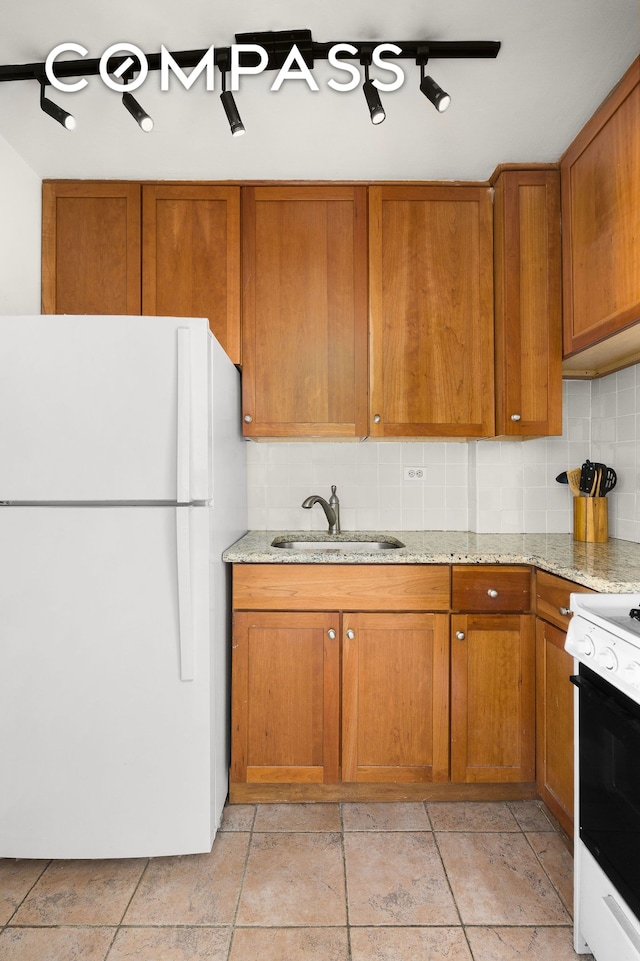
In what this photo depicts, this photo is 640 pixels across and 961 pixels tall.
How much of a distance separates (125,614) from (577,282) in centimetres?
197

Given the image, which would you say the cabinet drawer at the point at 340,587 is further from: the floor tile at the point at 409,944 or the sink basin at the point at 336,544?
the floor tile at the point at 409,944

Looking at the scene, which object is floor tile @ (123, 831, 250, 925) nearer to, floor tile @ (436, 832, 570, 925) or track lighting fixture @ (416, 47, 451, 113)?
floor tile @ (436, 832, 570, 925)

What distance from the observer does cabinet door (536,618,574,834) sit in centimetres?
178

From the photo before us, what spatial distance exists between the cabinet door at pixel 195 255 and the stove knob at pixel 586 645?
5.43 ft

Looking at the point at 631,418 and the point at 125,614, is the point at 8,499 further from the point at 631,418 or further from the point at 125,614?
the point at 631,418

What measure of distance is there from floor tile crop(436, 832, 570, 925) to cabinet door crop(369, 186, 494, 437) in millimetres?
1498

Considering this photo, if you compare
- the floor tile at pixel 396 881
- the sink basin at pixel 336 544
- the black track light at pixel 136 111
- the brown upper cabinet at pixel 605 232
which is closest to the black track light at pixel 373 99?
the black track light at pixel 136 111

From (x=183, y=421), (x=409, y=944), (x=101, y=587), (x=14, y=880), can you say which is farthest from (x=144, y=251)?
(x=409, y=944)

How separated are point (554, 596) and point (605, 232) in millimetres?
1218

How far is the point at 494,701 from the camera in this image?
81.5 inches

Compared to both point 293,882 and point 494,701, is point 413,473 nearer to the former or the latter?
point 494,701

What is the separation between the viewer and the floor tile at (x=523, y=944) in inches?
55.9

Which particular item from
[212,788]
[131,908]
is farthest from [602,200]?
[131,908]

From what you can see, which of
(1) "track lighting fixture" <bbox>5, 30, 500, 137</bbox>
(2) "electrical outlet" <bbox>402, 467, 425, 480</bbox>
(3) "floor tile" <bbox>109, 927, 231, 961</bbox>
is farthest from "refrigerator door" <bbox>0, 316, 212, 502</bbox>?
(2) "electrical outlet" <bbox>402, 467, 425, 480</bbox>
